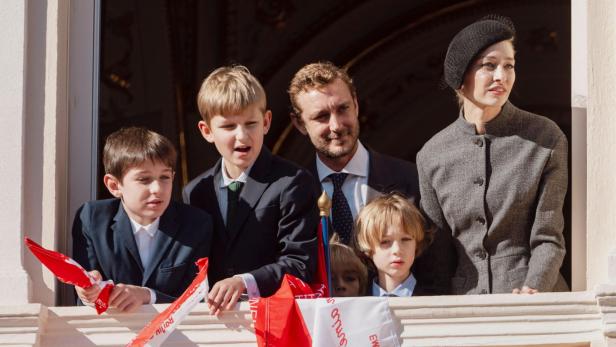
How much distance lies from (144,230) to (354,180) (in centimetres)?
89

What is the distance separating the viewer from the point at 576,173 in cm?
661

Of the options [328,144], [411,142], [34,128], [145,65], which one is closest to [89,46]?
[34,128]

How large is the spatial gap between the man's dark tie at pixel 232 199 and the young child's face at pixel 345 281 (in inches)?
18.0

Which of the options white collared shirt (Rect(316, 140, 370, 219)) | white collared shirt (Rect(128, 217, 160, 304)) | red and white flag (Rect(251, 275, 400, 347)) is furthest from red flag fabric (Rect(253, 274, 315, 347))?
white collared shirt (Rect(316, 140, 370, 219))

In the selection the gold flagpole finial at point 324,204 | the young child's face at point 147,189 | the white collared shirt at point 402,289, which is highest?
the young child's face at point 147,189

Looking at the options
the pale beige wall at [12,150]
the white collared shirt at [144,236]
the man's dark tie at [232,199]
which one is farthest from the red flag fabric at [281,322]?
the pale beige wall at [12,150]

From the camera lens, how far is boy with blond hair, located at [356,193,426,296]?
21.5ft

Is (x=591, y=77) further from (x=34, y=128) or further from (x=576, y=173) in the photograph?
(x=34, y=128)

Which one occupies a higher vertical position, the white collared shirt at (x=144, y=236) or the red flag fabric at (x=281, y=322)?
the white collared shirt at (x=144, y=236)

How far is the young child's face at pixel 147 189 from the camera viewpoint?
253 inches

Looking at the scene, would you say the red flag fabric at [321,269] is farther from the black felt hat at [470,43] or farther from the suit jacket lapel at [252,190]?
the black felt hat at [470,43]

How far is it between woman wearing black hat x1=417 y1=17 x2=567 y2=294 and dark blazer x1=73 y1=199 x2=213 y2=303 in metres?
0.86

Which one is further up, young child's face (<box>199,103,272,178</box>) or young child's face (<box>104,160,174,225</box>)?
young child's face (<box>199,103,272,178</box>)

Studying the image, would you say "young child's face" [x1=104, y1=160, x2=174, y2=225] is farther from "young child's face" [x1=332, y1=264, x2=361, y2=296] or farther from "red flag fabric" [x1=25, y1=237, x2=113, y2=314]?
"young child's face" [x1=332, y1=264, x2=361, y2=296]
